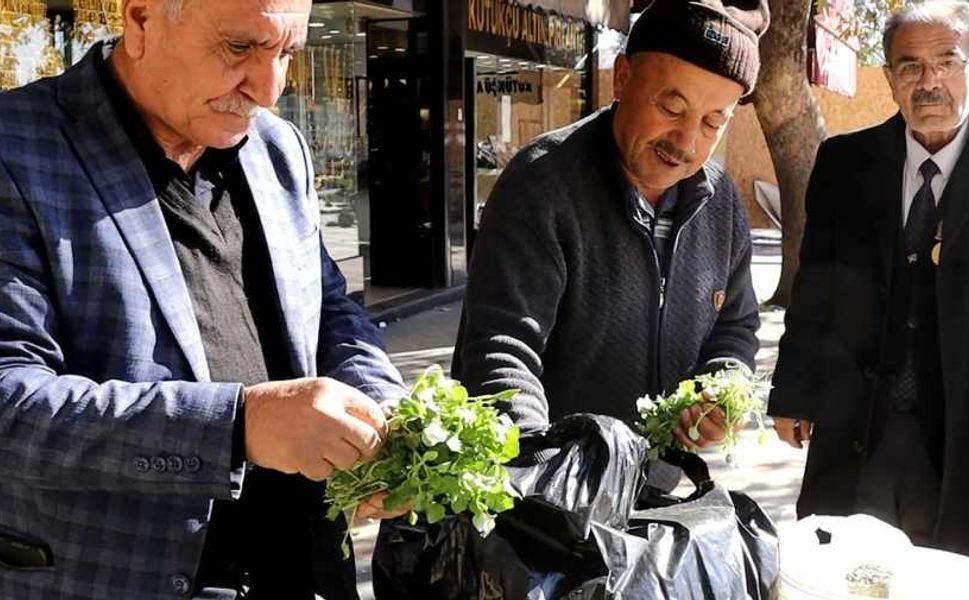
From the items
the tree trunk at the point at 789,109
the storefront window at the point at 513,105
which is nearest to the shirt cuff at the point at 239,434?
the tree trunk at the point at 789,109

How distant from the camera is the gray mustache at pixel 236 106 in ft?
5.38

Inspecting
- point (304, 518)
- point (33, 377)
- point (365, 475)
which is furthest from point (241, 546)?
point (33, 377)

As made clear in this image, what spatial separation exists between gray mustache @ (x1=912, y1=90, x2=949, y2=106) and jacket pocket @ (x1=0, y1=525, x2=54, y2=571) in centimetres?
249

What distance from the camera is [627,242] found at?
2.38m

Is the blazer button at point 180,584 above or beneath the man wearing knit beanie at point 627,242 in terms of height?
beneath

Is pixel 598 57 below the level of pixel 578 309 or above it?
above

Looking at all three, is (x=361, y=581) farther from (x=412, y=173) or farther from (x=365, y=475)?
(x=412, y=173)

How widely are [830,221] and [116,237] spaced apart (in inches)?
90.6

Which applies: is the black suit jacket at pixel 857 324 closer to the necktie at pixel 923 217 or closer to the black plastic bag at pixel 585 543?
the necktie at pixel 923 217

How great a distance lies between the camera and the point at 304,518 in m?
1.92

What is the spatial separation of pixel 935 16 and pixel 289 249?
2.00 meters

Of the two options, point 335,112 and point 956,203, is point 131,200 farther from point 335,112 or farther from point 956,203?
point 335,112

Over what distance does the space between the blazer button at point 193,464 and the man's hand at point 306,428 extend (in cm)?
7

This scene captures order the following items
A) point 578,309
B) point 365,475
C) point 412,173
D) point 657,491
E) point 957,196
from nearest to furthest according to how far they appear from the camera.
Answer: point 365,475 → point 657,491 → point 578,309 → point 957,196 → point 412,173
